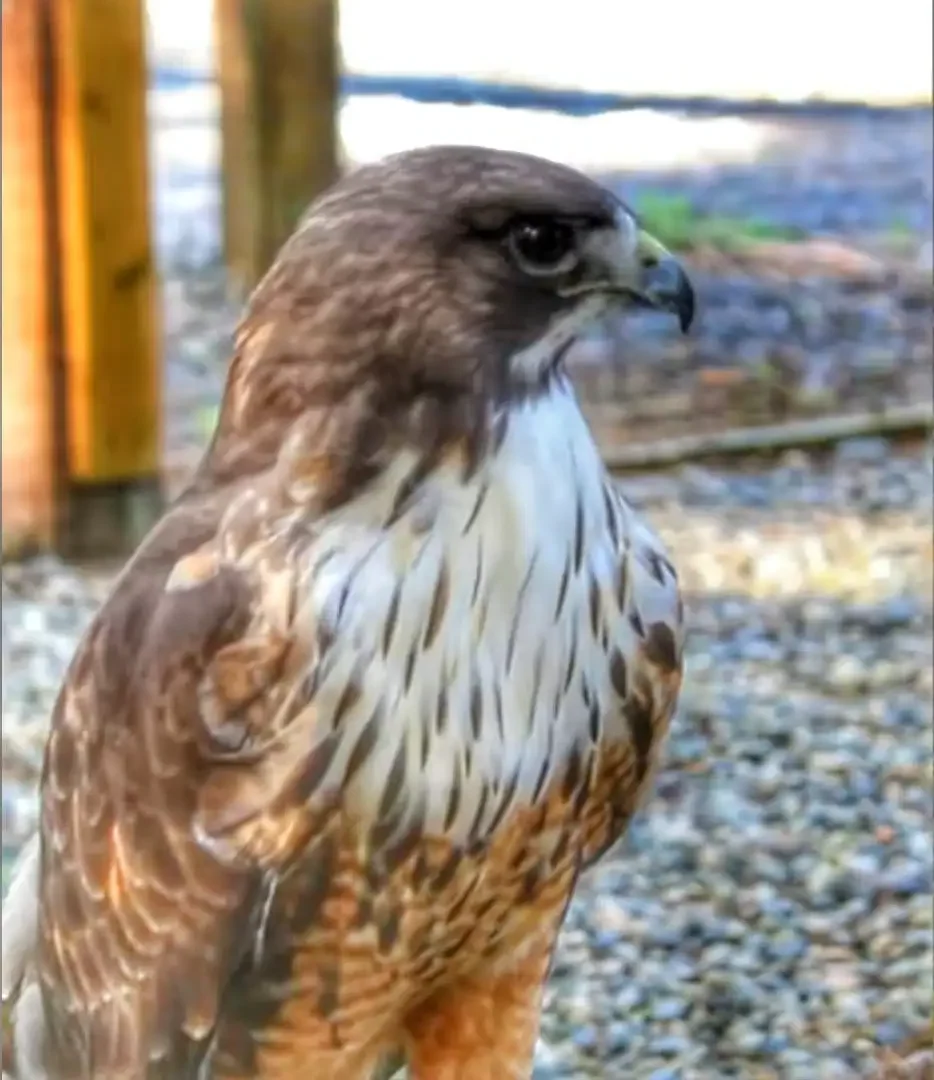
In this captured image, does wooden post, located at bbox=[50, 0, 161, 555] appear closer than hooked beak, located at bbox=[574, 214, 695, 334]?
No

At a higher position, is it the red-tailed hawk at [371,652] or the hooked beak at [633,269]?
the hooked beak at [633,269]

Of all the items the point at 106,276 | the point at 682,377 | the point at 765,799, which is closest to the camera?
the point at 765,799

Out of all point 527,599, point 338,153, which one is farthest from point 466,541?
point 338,153

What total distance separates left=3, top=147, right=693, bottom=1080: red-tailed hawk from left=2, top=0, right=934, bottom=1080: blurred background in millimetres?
678

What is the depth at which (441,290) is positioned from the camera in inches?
47.6

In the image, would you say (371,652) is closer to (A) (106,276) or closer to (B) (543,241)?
(B) (543,241)

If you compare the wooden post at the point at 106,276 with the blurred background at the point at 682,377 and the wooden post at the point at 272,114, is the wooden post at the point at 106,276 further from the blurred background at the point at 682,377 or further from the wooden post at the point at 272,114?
the wooden post at the point at 272,114

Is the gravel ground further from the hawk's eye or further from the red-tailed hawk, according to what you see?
the hawk's eye

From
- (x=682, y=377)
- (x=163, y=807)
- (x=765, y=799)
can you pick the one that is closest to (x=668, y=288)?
(x=163, y=807)

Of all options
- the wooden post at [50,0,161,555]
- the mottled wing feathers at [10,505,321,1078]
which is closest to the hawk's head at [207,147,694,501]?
the mottled wing feathers at [10,505,321,1078]

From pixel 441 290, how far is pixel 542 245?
2.7 inches

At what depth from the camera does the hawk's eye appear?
1215 millimetres

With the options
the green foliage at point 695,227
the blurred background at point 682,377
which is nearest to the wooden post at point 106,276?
the blurred background at point 682,377

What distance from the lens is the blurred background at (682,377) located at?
2.18 m
